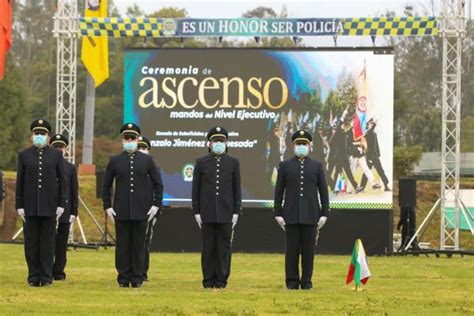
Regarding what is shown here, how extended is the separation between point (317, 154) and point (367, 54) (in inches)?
90.4

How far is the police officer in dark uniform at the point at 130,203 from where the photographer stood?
52.2ft

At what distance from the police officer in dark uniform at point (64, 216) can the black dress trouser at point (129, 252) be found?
143cm

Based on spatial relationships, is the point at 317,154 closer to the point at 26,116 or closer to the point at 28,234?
the point at 28,234

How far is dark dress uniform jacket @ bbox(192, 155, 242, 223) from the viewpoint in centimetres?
1609

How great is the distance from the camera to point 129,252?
15930mm

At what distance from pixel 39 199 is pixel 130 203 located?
3.51 ft

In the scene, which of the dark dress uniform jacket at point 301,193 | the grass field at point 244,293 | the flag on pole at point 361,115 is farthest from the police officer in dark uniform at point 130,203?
the flag on pole at point 361,115

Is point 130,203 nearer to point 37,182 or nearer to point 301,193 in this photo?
point 37,182

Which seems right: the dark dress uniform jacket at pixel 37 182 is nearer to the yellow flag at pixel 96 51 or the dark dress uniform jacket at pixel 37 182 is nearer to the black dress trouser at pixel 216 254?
the black dress trouser at pixel 216 254

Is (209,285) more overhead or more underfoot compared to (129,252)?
more underfoot

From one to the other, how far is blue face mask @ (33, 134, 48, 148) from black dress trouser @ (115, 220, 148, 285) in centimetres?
126

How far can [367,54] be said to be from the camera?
27.7 m

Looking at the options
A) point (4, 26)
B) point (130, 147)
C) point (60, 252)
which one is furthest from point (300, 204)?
point (4, 26)

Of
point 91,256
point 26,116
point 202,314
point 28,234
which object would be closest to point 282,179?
point 28,234
